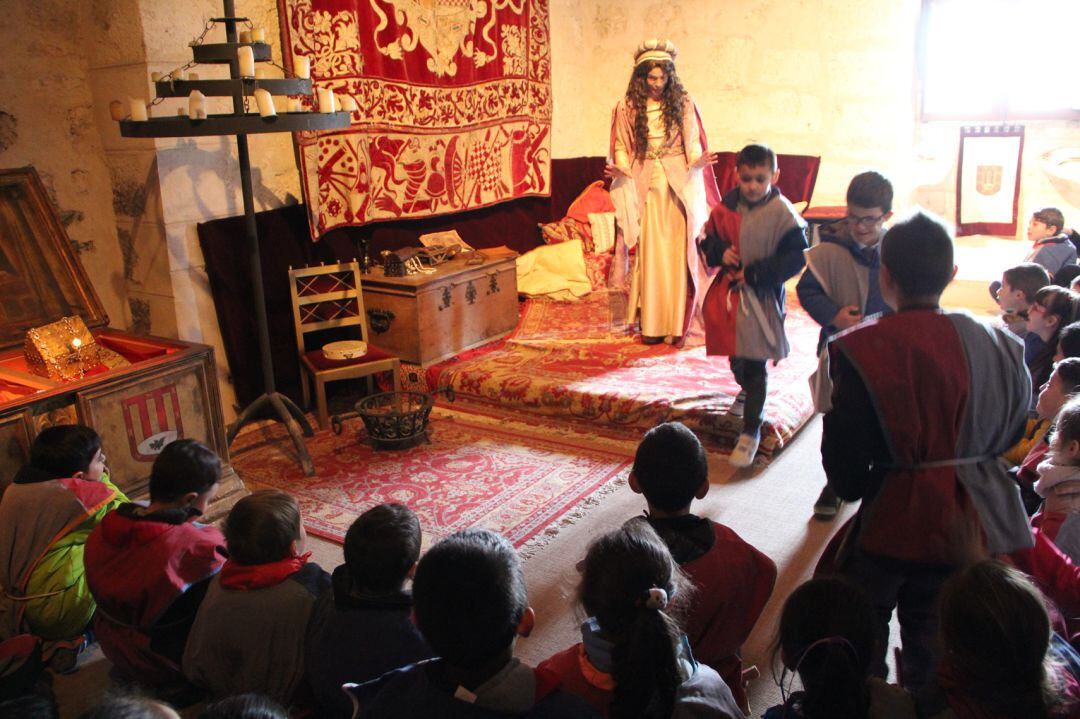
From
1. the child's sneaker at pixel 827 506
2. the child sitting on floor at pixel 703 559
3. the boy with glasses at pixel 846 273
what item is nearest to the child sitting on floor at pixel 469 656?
the child sitting on floor at pixel 703 559

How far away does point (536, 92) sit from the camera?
23.3ft

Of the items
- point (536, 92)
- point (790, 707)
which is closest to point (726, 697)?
point (790, 707)

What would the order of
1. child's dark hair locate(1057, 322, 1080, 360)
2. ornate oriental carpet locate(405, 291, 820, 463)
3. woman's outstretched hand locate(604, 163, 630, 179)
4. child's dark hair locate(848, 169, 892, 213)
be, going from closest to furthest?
1. child's dark hair locate(1057, 322, 1080, 360)
2. child's dark hair locate(848, 169, 892, 213)
3. ornate oriental carpet locate(405, 291, 820, 463)
4. woman's outstretched hand locate(604, 163, 630, 179)

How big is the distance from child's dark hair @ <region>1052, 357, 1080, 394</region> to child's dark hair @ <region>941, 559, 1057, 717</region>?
145 cm

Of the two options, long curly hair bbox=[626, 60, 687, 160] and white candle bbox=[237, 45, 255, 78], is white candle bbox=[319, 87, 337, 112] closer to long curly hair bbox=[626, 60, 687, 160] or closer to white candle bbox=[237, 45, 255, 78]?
white candle bbox=[237, 45, 255, 78]

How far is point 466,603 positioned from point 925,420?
1.09 meters

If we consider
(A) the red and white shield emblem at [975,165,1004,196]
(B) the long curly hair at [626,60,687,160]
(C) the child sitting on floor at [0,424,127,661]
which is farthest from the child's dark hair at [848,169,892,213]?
(A) the red and white shield emblem at [975,165,1004,196]

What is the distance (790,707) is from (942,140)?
6.35 m

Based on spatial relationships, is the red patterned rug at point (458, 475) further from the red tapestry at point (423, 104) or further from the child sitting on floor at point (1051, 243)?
the child sitting on floor at point (1051, 243)

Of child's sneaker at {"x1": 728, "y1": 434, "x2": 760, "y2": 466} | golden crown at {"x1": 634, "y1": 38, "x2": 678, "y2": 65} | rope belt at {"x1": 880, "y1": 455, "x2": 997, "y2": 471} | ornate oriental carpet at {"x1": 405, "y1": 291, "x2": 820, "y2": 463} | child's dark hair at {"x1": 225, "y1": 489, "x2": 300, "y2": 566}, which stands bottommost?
child's sneaker at {"x1": 728, "y1": 434, "x2": 760, "y2": 466}

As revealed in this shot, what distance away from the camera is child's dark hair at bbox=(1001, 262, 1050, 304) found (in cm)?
373

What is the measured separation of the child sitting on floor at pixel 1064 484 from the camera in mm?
2262

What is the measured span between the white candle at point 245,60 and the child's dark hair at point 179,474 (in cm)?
180

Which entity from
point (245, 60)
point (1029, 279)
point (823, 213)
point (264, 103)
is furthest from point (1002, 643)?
point (823, 213)
